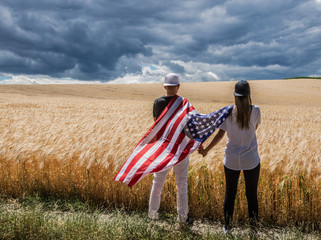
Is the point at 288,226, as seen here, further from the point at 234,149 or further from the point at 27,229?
the point at 27,229

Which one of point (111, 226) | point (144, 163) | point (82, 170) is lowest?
point (111, 226)

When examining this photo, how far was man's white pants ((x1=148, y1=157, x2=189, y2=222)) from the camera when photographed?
156 inches

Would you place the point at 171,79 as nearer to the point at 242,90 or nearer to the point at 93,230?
the point at 242,90

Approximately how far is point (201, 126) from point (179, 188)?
39.8 inches

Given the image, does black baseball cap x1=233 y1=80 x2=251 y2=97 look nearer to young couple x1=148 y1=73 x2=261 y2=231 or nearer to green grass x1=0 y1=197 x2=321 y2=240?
young couple x1=148 y1=73 x2=261 y2=231

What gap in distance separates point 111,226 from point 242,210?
88.5 inches

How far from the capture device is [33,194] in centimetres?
542

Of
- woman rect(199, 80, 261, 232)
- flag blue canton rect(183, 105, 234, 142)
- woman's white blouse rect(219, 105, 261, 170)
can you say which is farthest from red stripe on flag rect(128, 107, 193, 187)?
woman's white blouse rect(219, 105, 261, 170)

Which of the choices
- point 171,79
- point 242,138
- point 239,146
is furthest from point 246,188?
point 171,79

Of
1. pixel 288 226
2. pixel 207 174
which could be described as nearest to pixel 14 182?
pixel 207 174

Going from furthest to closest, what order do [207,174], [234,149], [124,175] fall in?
[207,174] < [124,175] < [234,149]

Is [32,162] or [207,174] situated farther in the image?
[32,162]

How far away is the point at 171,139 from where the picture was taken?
3996mm

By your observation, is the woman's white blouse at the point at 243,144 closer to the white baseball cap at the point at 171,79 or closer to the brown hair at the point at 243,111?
the brown hair at the point at 243,111
